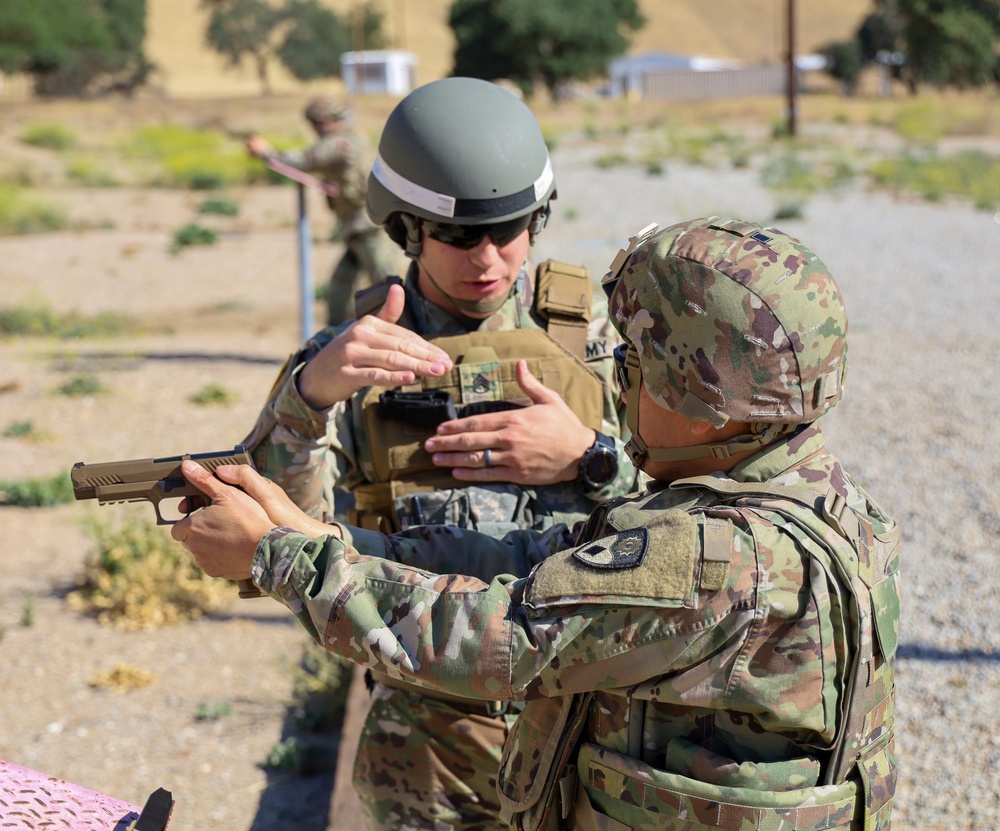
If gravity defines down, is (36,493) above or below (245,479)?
below

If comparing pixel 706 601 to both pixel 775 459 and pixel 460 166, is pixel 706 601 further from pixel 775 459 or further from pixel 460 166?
pixel 460 166

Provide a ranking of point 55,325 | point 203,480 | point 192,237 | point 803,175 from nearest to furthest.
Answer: point 203,480 < point 55,325 < point 192,237 < point 803,175

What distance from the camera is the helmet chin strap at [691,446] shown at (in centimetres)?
163

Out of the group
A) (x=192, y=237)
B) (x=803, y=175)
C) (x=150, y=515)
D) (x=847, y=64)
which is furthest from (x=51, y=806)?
(x=847, y=64)

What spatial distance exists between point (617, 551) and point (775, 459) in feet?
1.03

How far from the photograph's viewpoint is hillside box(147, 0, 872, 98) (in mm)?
84938

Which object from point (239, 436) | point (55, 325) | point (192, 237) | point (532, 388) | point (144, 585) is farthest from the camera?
point (192, 237)

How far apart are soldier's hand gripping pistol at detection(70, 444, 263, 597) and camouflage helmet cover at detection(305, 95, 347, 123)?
24.0 feet

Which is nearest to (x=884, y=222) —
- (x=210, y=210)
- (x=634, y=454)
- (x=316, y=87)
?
(x=210, y=210)

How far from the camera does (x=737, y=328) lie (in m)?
1.55

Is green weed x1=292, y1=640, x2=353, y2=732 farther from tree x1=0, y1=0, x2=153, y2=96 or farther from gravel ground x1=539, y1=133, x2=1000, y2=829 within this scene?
tree x1=0, y1=0, x2=153, y2=96

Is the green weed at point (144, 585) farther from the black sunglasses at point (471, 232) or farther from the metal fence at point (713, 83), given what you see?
the metal fence at point (713, 83)

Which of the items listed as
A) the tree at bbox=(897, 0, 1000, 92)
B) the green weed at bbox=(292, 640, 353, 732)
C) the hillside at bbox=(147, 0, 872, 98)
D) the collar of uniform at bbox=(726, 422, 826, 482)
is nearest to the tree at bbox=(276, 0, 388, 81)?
the hillside at bbox=(147, 0, 872, 98)

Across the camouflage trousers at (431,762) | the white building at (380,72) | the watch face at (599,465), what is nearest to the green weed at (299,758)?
the camouflage trousers at (431,762)
